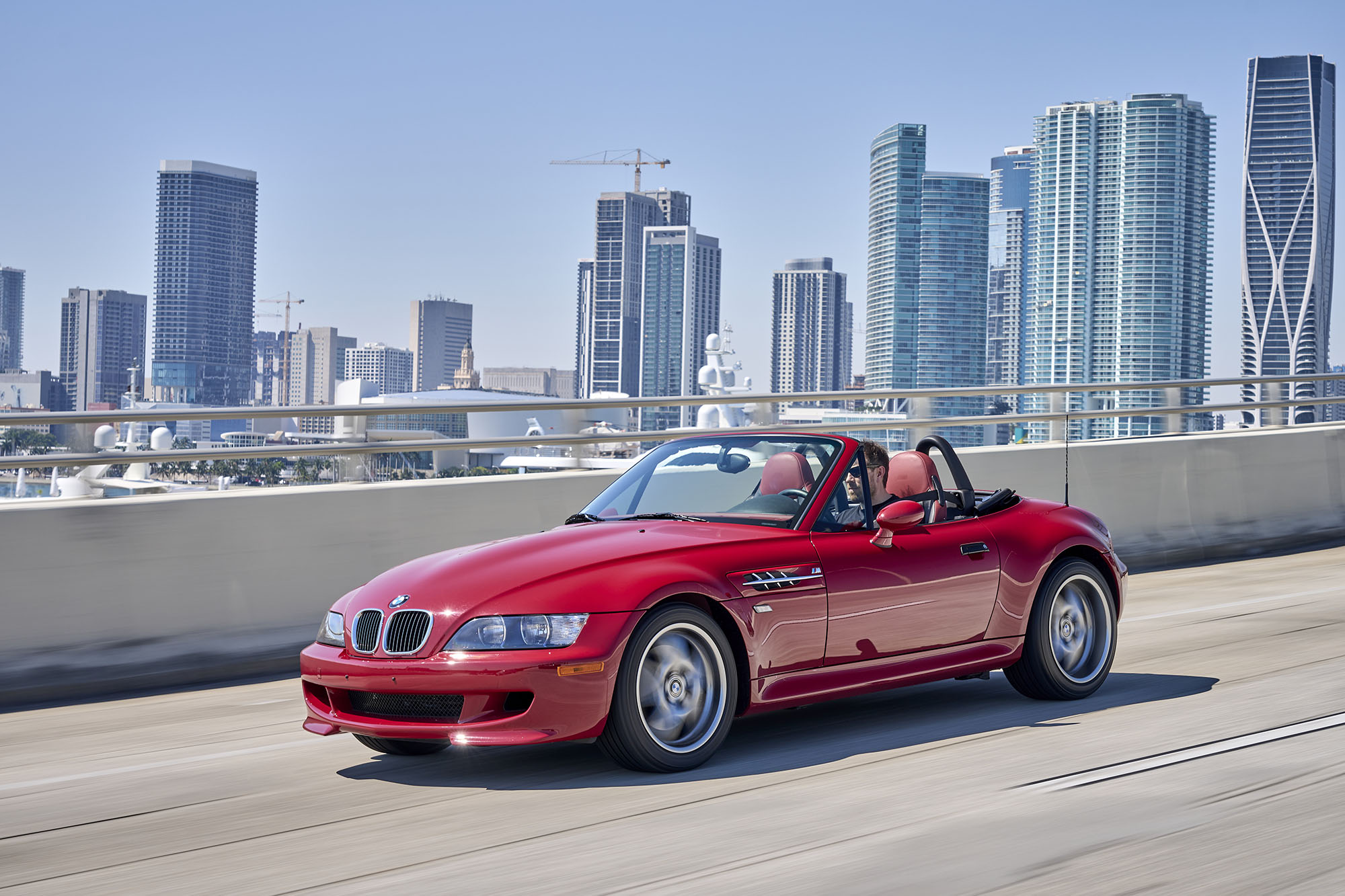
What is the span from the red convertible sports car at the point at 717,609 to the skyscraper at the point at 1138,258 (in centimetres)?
17202

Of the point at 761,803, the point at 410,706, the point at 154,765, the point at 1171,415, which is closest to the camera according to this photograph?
the point at 761,803

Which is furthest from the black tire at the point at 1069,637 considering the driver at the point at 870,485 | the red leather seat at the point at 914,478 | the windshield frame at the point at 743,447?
the windshield frame at the point at 743,447

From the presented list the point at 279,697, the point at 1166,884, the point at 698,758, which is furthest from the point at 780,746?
the point at 279,697

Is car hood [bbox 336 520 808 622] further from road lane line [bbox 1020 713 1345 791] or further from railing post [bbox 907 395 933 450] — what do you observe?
railing post [bbox 907 395 933 450]

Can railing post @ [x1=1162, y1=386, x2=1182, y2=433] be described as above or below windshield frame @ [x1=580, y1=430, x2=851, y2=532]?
above

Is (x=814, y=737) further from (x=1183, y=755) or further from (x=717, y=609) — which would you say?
(x=1183, y=755)

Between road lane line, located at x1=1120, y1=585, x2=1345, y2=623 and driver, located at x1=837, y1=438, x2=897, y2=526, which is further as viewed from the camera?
road lane line, located at x1=1120, y1=585, x2=1345, y2=623

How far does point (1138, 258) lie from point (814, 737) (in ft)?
635

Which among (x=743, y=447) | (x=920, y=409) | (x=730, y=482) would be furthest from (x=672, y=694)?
(x=920, y=409)

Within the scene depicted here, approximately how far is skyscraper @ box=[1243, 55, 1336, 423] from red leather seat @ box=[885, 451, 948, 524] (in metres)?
182

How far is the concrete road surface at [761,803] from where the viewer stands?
4.05 metres

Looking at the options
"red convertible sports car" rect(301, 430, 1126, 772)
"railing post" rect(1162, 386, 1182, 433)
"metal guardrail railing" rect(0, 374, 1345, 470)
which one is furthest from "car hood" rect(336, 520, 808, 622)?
"railing post" rect(1162, 386, 1182, 433)

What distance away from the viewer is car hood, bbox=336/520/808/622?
507cm

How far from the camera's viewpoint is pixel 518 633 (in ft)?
16.4
